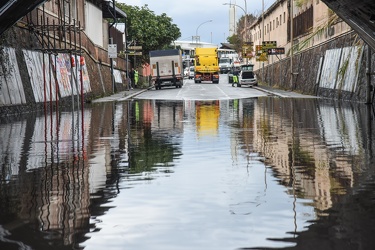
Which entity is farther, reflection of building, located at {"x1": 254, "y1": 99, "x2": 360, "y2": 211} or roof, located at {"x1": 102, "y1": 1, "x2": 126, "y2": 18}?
roof, located at {"x1": 102, "y1": 1, "x2": 126, "y2": 18}

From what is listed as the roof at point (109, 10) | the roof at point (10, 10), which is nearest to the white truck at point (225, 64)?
the roof at point (109, 10)

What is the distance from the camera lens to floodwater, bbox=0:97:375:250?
5348 mm

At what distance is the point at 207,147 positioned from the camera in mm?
12375

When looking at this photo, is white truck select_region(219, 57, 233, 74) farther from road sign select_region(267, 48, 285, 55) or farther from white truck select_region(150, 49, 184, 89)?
road sign select_region(267, 48, 285, 55)

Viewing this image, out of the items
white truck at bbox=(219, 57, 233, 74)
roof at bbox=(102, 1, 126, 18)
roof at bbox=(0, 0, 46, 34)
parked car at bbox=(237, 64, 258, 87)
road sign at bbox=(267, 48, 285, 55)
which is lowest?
parked car at bbox=(237, 64, 258, 87)

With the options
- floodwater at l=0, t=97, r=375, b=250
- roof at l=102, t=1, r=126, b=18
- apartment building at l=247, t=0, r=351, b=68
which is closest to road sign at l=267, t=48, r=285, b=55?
apartment building at l=247, t=0, r=351, b=68

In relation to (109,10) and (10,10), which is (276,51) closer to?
(109,10)

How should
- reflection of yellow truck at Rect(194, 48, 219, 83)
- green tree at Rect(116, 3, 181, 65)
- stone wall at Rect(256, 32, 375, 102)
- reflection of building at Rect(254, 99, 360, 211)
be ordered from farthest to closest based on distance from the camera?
green tree at Rect(116, 3, 181, 65)
reflection of yellow truck at Rect(194, 48, 219, 83)
stone wall at Rect(256, 32, 375, 102)
reflection of building at Rect(254, 99, 360, 211)

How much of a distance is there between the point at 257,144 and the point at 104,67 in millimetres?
39415

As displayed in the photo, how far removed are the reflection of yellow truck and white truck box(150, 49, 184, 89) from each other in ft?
Result: 41.2

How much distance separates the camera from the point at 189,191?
297 inches

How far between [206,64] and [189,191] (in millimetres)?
68778

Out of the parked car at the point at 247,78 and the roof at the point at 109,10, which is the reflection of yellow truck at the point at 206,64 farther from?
the roof at the point at 109,10

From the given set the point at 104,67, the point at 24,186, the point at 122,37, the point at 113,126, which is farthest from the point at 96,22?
the point at 24,186
